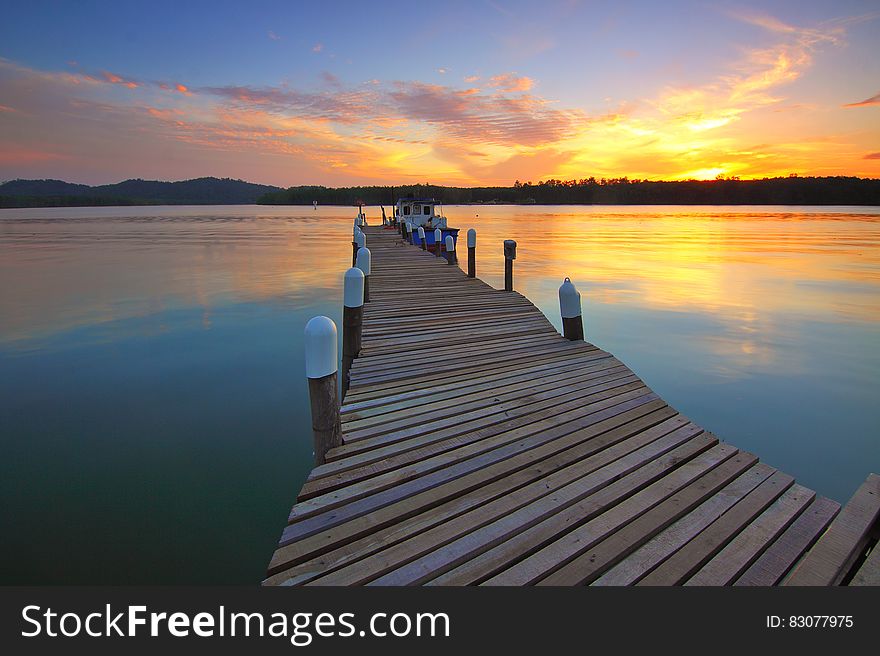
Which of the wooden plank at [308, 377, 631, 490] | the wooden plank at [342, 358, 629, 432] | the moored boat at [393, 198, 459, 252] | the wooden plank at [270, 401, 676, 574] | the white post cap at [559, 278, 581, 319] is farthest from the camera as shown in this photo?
the moored boat at [393, 198, 459, 252]

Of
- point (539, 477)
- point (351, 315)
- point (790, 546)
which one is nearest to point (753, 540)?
point (790, 546)

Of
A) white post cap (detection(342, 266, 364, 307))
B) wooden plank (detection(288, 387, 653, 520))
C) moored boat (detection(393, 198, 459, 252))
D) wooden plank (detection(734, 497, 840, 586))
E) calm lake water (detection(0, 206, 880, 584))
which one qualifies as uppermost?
moored boat (detection(393, 198, 459, 252))

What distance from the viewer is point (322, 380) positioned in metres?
3.61

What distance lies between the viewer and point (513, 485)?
3.28m

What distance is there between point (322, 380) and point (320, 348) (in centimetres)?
26

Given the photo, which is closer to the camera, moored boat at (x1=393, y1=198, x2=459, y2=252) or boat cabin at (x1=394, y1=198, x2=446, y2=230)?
moored boat at (x1=393, y1=198, x2=459, y2=252)

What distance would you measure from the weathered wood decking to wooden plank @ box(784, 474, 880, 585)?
10 mm

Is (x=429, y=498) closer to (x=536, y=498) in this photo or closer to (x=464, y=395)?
(x=536, y=498)

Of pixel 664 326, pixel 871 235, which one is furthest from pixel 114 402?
pixel 871 235

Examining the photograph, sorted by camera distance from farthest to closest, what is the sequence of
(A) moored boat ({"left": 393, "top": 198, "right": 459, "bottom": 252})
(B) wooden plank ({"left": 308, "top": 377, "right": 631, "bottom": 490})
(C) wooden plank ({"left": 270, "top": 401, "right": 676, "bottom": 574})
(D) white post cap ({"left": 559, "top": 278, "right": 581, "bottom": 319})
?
(A) moored boat ({"left": 393, "top": 198, "right": 459, "bottom": 252})
(D) white post cap ({"left": 559, "top": 278, "right": 581, "bottom": 319})
(B) wooden plank ({"left": 308, "top": 377, "right": 631, "bottom": 490})
(C) wooden plank ({"left": 270, "top": 401, "right": 676, "bottom": 574})

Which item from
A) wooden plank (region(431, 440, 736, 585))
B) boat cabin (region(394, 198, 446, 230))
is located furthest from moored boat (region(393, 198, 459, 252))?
wooden plank (region(431, 440, 736, 585))

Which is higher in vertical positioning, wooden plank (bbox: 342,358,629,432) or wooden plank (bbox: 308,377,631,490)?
wooden plank (bbox: 342,358,629,432)

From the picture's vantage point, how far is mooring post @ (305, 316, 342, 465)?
354 cm

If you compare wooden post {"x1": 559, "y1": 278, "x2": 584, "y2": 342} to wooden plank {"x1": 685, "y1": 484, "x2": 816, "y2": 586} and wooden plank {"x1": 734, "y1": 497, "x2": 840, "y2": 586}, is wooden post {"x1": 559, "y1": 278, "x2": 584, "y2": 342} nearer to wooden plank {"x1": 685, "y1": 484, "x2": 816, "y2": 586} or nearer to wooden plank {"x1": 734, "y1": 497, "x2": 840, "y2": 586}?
wooden plank {"x1": 685, "y1": 484, "x2": 816, "y2": 586}
